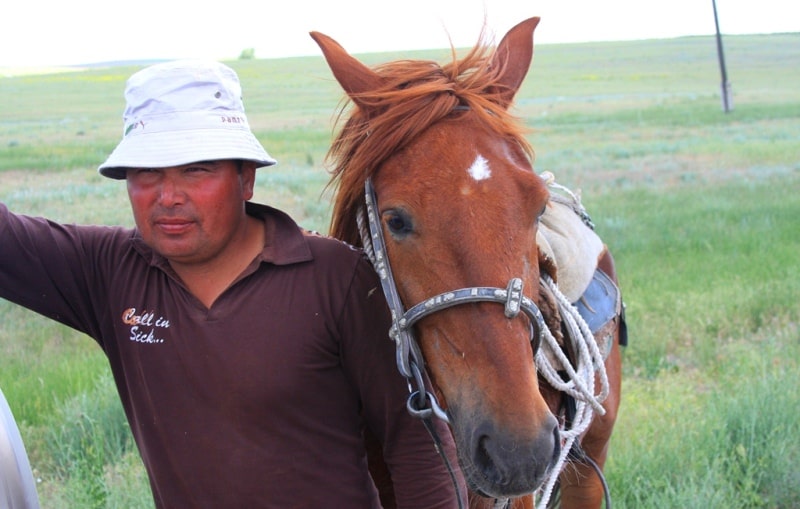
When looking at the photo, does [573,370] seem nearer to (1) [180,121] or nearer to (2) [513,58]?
(2) [513,58]

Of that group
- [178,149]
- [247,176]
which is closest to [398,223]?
[247,176]

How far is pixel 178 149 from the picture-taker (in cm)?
198

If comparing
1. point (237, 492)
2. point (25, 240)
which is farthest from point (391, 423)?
point (25, 240)

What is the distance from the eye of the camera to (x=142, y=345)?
2053mm

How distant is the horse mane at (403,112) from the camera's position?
2180 millimetres

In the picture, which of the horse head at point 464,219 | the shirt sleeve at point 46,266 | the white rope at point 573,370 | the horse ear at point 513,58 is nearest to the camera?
the horse head at point 464,219

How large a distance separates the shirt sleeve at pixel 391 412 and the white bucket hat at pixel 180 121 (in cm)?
47

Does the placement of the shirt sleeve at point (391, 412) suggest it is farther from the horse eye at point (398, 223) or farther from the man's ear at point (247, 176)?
the man's ear at point (247, 176)

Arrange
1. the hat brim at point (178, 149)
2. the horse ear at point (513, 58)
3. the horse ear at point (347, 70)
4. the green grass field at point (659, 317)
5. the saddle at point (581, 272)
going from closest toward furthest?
1. the hat brim at point (178, 149)
2. the horse ear at point (347, 70)
3. the horse ear at point (513, 58)
4. the saddle at point (581, 272)
5. the green grass field at point (659, 317)

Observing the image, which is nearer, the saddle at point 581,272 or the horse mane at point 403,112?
the horse mane at point 403,112

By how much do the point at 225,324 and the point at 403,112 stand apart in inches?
27.6

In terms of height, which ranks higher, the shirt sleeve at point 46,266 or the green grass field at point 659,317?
the shirt sleeve at point 46,266

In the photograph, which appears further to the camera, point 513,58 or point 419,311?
point 513,58

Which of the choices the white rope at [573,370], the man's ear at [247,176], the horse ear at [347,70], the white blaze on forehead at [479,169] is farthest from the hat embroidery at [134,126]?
the white rope at [573,370]
